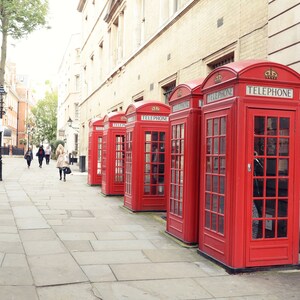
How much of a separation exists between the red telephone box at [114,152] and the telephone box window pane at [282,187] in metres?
7.99

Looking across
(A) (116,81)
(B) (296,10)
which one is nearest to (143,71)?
(A) (116,81)

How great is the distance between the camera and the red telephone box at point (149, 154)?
32.9 ft

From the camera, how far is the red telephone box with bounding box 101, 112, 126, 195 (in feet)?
43.1

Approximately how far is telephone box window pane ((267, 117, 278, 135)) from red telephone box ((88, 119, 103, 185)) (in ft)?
35.8

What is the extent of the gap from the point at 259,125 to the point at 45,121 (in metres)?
69.0

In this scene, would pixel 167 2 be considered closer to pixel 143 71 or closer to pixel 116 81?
pixel 143 71

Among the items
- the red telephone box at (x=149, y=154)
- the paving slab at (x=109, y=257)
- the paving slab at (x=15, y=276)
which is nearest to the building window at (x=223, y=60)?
the red telephone box at (x=149, y=154)

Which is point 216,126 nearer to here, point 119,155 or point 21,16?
point 119,155

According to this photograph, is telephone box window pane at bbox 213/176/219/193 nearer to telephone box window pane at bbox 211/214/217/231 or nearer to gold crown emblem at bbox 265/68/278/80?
telephone box window pane at bbox 211/214/217/231

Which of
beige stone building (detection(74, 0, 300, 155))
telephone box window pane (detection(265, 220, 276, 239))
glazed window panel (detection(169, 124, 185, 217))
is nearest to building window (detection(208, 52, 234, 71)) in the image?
beige stone building (detection(74, 0, 300, 155))

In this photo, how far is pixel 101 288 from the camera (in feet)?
15.2

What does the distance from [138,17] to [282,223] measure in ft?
44.8

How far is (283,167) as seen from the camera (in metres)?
5.55

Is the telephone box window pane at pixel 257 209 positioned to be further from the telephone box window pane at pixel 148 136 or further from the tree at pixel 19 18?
the tree at pixel 19 18
